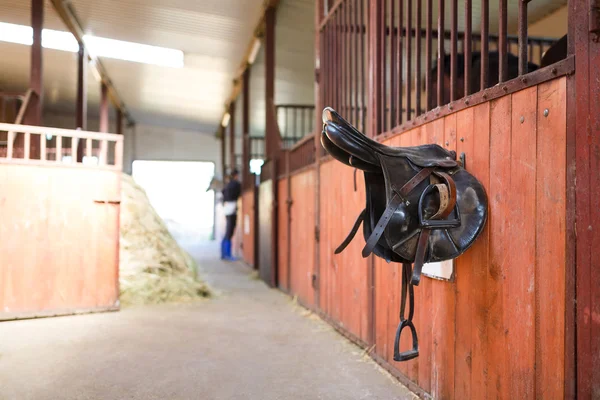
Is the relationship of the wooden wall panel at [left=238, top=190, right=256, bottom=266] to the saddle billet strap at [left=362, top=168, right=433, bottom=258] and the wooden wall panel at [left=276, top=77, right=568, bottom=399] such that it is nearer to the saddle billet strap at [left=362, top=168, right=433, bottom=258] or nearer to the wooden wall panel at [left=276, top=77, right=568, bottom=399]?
the wooden wall panel at [left=276, top=77, right=568, bottom=399]

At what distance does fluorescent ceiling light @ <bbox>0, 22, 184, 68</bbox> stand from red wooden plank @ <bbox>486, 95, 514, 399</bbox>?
8.00 metres

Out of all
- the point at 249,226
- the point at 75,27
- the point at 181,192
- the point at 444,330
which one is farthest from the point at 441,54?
the point at 181,192

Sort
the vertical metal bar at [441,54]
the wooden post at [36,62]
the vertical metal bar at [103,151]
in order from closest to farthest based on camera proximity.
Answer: the vertical metal bar at [441,54]
the vertical metal bar at [103,151]
the wooden post at [36,62]

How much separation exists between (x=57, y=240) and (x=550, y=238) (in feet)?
13.6

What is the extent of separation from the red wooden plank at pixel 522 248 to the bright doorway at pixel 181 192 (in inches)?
654

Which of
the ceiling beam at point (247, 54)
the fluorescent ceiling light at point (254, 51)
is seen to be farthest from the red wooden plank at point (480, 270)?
the fluorescent ceiling light at point (254, 51)

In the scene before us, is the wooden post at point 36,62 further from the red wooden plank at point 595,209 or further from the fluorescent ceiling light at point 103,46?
the red wooden plank at point 595,209

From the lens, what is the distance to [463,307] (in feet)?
6.36

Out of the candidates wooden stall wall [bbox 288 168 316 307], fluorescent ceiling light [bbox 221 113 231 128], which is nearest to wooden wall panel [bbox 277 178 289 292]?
wooden stall wall [bbox 288 168 316 307]

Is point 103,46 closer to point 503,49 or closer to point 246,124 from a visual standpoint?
point 246,124

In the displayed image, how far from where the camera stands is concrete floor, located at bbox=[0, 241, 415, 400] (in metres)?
2.41

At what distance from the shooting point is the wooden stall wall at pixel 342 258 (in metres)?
3.14

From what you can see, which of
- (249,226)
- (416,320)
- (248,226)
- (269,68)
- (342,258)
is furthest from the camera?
(248,226)

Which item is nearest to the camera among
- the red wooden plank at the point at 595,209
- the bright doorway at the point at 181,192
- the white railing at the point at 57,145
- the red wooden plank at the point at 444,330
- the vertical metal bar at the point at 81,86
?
the red wooden plank at the point at 595,209
